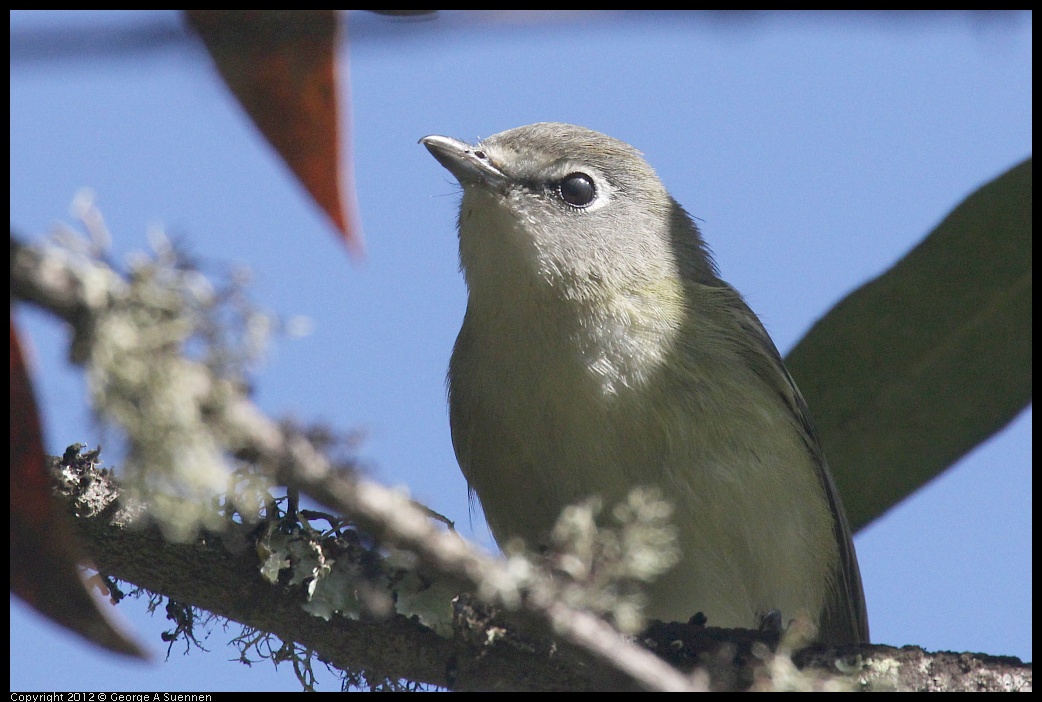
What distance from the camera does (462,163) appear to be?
4598mm

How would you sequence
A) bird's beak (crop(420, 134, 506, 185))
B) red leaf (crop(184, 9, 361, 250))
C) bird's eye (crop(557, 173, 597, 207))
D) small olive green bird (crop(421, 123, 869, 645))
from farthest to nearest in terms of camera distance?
bird's eye (crop(557, 173, 597, 207)), bird's beak (crop(420, 134, 506, 185)), small olive green bird (crop(421, 123, 869, 645)), red leaf (crop(184, 9, 361, 250))

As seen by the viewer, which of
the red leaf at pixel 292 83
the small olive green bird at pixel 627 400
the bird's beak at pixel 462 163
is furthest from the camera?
the bird's beak at pixel 462 163

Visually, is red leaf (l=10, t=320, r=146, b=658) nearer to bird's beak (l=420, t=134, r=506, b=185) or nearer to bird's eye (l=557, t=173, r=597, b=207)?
bird's beak (l=420, t=134, r=506, b=185)

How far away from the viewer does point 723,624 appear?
446cm

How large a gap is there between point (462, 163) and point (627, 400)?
55.2 inches

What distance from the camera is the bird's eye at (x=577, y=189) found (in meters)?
4.71

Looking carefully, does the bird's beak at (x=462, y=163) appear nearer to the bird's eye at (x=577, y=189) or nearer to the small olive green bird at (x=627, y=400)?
the small olive green bird at (x=627, y=400)

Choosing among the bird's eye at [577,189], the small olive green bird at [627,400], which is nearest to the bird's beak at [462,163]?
the small olive green bird at [627,400]

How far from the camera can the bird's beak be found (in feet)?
15.1

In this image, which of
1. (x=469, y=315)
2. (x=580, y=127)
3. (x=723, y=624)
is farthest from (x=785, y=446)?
(x=580, y=127)

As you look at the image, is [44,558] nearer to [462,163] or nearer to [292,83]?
[292,83]

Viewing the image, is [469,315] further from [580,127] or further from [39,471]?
[39,471]

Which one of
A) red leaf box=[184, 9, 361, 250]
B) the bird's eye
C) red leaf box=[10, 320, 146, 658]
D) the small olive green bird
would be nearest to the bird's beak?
the small olive green bird
